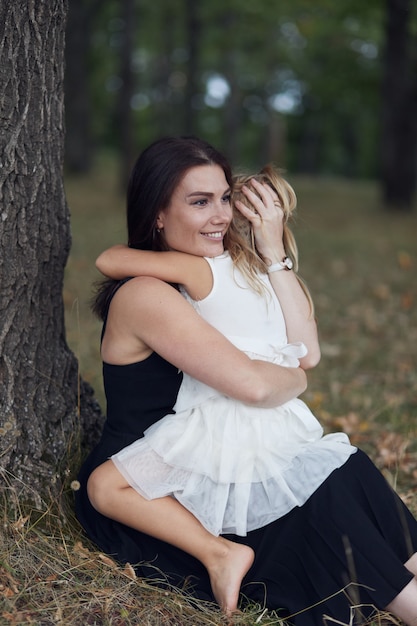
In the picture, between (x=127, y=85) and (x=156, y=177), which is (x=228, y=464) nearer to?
(x=156, y=177)

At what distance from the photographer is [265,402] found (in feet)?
9.21

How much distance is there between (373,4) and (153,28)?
10894 mm

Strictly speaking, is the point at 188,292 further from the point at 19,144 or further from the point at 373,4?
the point at 373,4

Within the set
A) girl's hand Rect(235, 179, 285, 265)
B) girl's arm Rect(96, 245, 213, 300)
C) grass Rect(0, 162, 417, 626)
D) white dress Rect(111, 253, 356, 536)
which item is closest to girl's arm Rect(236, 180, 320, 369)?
girl's hand Rect(235, 179, 285, 265)

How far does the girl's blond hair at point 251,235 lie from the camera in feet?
9.77

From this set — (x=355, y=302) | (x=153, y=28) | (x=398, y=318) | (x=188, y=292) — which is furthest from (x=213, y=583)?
(x=153, y=28)

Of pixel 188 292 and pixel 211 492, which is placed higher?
pixel 188 292

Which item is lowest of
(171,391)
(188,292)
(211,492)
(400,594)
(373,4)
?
(400,594)

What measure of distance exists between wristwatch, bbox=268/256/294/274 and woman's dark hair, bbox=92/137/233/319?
385 mm

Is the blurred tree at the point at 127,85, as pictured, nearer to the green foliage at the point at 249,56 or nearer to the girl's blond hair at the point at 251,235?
the green foliage at the point at 249,56

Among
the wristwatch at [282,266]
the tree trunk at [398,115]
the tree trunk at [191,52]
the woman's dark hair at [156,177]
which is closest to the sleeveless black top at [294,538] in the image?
the woman's dark hair at [156,177]

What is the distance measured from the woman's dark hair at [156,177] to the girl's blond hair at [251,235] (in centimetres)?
16

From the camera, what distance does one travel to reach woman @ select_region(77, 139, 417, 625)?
2.67 metres

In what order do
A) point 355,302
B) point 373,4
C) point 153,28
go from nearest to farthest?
point 355,302
point 373,4
point 153,28
